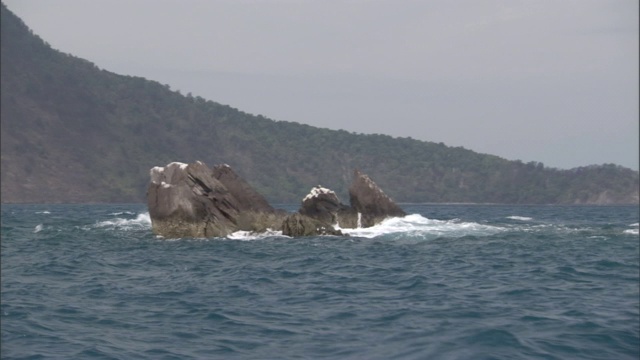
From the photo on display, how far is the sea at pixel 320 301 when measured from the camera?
17.1 meters

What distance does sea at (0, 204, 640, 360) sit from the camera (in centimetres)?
1714

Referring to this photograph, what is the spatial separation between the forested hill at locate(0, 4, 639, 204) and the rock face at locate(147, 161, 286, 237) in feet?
331

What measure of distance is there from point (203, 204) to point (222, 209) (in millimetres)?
1458

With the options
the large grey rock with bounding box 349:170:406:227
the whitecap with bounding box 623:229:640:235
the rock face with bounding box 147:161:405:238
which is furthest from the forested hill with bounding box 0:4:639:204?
the whitecap with bounding box 623:229:640:235

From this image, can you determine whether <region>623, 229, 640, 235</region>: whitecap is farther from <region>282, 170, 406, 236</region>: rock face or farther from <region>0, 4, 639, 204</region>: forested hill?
<region>0, 4, 639, 204</region>: forested hill

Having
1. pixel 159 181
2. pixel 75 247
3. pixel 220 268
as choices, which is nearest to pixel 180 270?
pixel 220 268

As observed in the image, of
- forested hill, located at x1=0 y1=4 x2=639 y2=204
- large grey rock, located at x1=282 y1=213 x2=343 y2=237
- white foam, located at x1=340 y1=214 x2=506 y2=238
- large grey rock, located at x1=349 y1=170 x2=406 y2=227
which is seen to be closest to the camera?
large grey rock, located at x1=282 y1=213 x2=343 y2=237

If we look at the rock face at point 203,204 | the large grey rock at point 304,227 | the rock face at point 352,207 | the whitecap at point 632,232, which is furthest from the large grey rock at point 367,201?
the whitecap at point 632,232

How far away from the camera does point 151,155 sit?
541 feet

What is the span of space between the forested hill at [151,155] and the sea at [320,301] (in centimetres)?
11338

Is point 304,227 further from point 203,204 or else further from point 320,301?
point 320,301

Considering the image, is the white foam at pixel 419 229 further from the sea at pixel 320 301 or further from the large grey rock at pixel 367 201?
the sea at pixel 320 301

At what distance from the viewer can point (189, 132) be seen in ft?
601

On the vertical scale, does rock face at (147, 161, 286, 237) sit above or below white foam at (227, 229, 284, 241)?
above
